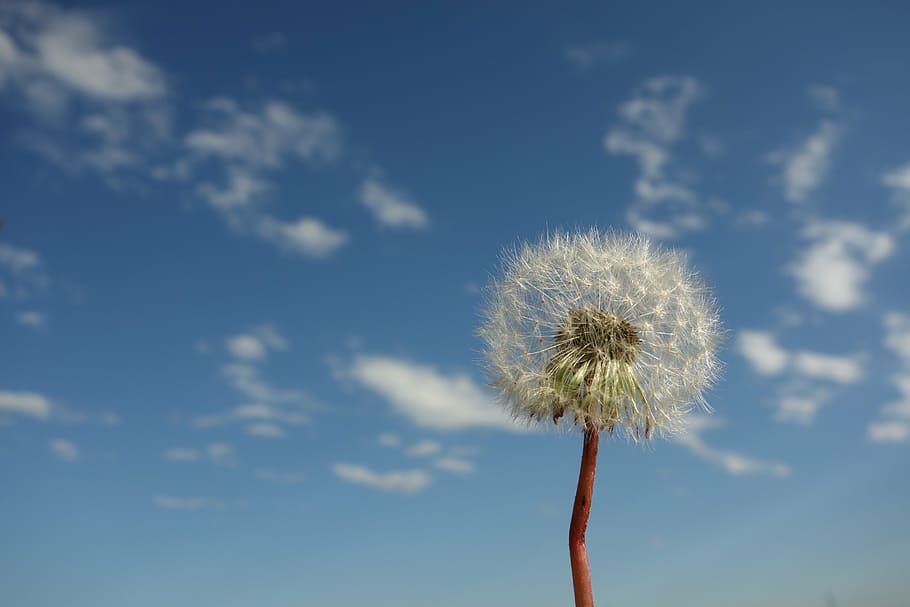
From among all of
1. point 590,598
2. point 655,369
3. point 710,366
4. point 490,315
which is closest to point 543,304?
point 490,315

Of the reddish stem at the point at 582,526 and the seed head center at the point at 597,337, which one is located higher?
the seed head center at the point at 597,337

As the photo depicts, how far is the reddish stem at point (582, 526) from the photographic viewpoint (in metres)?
12.8

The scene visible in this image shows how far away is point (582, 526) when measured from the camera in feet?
43.6

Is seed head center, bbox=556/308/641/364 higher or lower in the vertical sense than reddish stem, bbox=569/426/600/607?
higher

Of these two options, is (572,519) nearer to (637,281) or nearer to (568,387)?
(568,387)

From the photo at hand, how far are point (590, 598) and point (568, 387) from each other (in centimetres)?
393

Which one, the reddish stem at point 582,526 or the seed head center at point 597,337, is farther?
the seed head center at point 597,337

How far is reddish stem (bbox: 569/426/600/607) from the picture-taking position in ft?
42.1

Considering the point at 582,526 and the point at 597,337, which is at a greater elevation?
the point at 597,337

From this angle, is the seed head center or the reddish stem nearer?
the reddish stem

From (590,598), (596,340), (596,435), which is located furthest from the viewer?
(596,340)

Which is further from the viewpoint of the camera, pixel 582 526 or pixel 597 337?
pixel 597 337

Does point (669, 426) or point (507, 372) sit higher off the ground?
point (507, 372)

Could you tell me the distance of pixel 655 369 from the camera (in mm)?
15250
